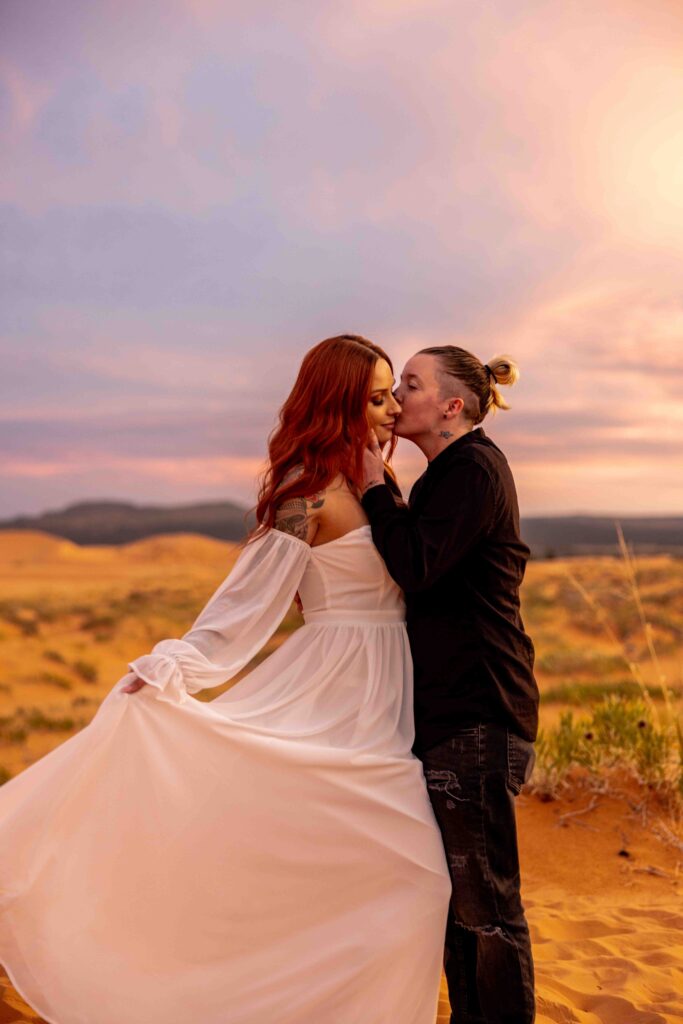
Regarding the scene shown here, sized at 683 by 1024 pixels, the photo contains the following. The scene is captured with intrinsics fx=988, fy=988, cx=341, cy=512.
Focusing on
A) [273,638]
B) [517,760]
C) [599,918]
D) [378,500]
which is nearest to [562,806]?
[599,918]

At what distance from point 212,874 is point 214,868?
2 cm

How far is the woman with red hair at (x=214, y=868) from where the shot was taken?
311 cm

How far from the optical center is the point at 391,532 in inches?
126

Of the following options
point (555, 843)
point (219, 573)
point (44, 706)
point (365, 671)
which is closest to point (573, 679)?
point (44, 706)

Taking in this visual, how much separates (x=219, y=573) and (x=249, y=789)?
3421cm

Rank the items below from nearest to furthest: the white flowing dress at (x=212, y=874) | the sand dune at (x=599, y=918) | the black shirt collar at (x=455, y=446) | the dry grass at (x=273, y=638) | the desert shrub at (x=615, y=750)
Answer: the white flowing dress at (x=212, y=874)
the black shirt collar at (x=455, y=446)
the sand dune at (x=599, y=918)
the desert shrub at (x=615, y=750)
the dry grass at (x=273, y=638)

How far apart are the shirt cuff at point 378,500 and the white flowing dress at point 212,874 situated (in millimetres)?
737

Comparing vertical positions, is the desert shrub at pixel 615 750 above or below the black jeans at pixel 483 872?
below

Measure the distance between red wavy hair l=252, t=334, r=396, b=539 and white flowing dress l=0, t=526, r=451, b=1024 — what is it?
0.67m

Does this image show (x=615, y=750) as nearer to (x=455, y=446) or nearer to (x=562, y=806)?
(x=562, y=806)

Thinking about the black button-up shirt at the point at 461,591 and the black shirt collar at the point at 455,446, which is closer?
the black button-up shirt at the point at 461,591

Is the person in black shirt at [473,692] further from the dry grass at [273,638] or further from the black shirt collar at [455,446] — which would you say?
the dry grass at [273,638]

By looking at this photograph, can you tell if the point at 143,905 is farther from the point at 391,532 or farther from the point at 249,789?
the point at 391,532

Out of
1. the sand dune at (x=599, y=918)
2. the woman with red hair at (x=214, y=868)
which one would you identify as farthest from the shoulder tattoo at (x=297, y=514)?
the sand dune at (x=599, y=918)
